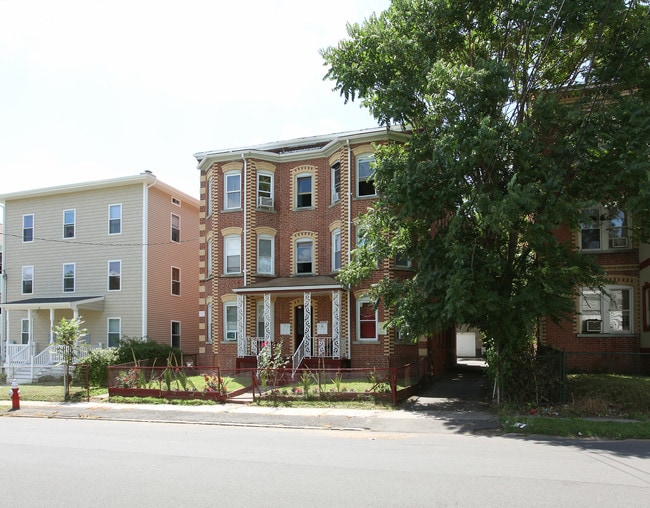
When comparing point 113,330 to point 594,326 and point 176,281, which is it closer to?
point 176,281

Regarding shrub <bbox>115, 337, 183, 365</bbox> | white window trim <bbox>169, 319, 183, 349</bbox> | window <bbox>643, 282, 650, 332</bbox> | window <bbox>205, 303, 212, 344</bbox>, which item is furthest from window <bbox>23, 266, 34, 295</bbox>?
window <bbox>643, 282, 650, 332</bbox>

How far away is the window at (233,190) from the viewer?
2600cm

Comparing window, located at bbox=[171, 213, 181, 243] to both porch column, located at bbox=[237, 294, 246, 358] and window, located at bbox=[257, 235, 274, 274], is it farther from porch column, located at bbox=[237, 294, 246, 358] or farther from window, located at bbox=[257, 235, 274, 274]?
porch column, located at bbox=[237, 294, 246, 358]

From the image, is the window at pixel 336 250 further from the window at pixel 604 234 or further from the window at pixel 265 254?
the window at pixel 604 234

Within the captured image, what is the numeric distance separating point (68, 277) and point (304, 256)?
14323 mm

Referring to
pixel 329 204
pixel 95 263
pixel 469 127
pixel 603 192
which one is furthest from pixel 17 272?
pixel 603 192

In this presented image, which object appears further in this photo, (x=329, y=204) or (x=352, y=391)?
(x=329, y=204)

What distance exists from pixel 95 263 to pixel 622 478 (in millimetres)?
28071

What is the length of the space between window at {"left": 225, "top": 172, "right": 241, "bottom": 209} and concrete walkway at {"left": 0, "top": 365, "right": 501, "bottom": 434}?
10.9 m

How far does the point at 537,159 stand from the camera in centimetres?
1400

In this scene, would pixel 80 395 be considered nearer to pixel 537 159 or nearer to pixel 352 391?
pixel 352 391

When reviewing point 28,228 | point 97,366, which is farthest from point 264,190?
point 28,228

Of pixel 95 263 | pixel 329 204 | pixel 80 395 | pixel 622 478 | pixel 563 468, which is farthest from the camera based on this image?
pixel 95 263

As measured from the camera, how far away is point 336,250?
24609 millimetres
